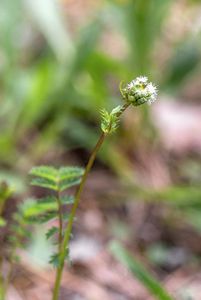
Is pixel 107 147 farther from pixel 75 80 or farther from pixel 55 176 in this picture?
pixel 55 176

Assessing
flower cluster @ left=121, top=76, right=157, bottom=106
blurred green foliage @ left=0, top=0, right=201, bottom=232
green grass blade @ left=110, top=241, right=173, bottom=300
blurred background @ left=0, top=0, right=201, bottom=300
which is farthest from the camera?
blurred green foliage @ left=0, top=0, right=201, bottom=232

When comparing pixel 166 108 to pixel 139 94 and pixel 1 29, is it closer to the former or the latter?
pixel 1 29

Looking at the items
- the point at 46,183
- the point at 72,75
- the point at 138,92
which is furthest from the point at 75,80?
the point at 138,92

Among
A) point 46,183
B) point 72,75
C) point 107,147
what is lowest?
point 46,183

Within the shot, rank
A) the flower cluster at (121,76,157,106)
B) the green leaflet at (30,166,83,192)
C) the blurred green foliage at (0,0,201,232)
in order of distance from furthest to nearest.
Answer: the blurred green foliage at (0,0,201,232), the green leaflet at (30,166,83,192), the flower cluster at (121,76,157,106)

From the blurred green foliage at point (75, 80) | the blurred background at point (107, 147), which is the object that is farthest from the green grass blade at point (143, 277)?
the blurred green foliage at point (75, 80)

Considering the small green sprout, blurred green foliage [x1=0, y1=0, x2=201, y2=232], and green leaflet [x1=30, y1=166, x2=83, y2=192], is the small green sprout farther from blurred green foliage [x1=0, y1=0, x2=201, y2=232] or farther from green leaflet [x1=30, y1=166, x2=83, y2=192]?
blurred green foliage [x1=0, y1=0, x2=201, y2=232]

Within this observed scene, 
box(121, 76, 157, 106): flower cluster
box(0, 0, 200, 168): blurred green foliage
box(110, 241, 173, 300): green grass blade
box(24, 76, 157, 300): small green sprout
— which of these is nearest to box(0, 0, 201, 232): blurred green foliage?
box(0, 0, 200, 168): blurred green foliage
